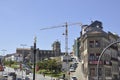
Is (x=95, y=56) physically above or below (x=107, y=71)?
above

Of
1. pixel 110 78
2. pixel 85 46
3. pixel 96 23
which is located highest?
pixel 96 23

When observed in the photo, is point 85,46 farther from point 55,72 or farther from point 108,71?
point 55,72

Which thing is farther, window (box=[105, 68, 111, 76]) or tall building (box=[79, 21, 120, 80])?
window (box=[105, 68, 111, 76])

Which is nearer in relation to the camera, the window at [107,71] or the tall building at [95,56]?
the tall building at [95,56]

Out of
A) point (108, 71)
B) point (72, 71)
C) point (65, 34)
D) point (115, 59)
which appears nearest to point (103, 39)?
point (108, 71)

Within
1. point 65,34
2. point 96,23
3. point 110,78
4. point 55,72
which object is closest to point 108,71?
point 110,78

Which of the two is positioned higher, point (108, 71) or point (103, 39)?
point (103, 39)

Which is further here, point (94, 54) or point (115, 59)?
point (115, 59)

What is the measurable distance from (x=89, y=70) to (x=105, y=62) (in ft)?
15.0

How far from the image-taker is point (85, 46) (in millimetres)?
87500

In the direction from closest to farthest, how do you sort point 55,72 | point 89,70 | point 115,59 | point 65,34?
point 89,70 < point 115,59 < point 65,34 < point 55,72

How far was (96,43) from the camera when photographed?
8394cm

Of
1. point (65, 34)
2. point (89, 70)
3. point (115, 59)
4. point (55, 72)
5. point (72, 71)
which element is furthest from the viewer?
point (55, 72)

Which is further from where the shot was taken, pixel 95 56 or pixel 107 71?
pixel 107 71
